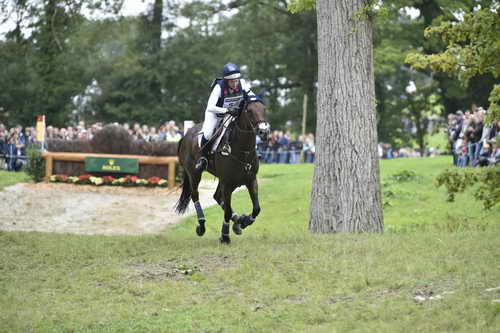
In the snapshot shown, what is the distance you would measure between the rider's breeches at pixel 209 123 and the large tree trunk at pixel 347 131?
206cm

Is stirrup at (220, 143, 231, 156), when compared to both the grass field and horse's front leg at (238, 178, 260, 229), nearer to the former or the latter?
horse's front leg at (238, 178, 260, 229)

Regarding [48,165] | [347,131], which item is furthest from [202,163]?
[48,165]

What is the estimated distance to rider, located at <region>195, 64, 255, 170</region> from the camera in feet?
42.2

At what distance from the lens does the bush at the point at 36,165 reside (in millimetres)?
29234

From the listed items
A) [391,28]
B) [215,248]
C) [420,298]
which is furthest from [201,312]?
[391,28]

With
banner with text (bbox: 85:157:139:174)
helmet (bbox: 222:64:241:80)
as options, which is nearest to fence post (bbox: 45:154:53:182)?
banner with text (bbox: 85:157:139:174)

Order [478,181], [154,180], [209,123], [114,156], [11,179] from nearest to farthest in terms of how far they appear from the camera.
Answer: [478,181], [209,123], [154,180], [114,156], [11,179]

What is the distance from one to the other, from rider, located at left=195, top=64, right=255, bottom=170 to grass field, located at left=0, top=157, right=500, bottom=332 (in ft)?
7.04

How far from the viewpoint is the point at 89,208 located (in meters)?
24.4

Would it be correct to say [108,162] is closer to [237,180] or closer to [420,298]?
[237,180]

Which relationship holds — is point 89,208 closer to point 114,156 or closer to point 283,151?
point 114,156

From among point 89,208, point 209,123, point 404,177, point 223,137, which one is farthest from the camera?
point 404,177

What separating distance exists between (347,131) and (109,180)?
16.5 meters

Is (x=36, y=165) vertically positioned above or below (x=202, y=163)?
below
